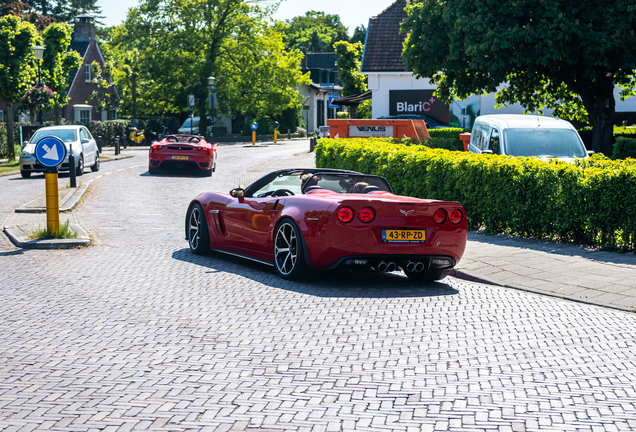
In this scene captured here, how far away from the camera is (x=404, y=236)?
7.80m

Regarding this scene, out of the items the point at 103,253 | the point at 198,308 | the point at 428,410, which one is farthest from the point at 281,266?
the point at 428,410

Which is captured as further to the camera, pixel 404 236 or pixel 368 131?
pixel 368 131

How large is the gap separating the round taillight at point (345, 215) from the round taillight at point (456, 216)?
3.68ft

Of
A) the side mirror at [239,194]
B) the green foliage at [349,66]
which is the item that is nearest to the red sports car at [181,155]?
the side mirror at [239,194]

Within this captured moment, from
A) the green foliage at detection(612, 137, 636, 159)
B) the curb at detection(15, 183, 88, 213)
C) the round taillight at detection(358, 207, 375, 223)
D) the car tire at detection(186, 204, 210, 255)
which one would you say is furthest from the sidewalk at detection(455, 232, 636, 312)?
the green foliage at detection(612, 137, 636, 159)

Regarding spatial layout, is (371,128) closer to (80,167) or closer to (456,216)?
(80,167)

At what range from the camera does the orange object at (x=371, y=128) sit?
24.5 m

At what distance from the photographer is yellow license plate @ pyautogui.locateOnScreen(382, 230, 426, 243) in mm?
7727

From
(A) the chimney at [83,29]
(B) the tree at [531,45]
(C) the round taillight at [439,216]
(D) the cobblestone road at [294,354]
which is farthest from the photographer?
(A) the chimney at [83,29]

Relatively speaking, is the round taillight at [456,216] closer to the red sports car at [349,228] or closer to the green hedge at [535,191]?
the red sports car at [349,228]

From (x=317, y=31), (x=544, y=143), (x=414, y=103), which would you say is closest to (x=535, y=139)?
(x=544, y=143)

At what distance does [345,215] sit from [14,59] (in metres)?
25.6

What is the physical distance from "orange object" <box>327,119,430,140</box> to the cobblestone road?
15.9 metres

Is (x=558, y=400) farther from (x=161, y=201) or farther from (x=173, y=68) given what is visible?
(x=173, y=68)
